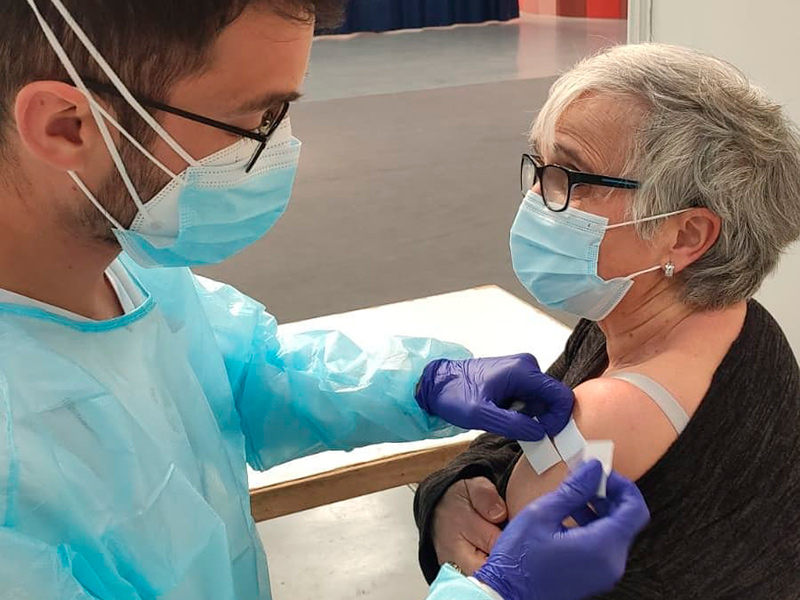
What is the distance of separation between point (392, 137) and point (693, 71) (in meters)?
5.69

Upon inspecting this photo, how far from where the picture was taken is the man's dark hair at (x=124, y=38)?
38.3 inches

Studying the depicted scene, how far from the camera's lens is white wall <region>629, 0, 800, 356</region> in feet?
8.76

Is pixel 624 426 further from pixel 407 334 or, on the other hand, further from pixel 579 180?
pixel 407 334

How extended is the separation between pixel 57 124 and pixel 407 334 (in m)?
1.26

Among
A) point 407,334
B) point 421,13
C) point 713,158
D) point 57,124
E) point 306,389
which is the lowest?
point 421,13

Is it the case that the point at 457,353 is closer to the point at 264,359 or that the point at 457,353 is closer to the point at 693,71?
the point at 264,359

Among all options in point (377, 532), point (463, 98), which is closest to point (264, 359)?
point (377, 532)

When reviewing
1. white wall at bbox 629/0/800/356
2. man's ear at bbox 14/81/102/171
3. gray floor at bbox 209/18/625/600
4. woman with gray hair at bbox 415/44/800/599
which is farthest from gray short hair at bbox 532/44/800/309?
white wall at bbox 629/0/800/356

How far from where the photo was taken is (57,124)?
102 centimetres

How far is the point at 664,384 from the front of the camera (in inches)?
49.9

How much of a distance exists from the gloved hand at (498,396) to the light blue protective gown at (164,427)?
0.18ft

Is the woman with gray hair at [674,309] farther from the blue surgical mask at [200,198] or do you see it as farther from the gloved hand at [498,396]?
the blue surgical mask at [200,198]

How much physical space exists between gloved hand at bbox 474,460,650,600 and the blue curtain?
11.7m

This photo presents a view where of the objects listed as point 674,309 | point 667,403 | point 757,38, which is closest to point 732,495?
point 667,403
